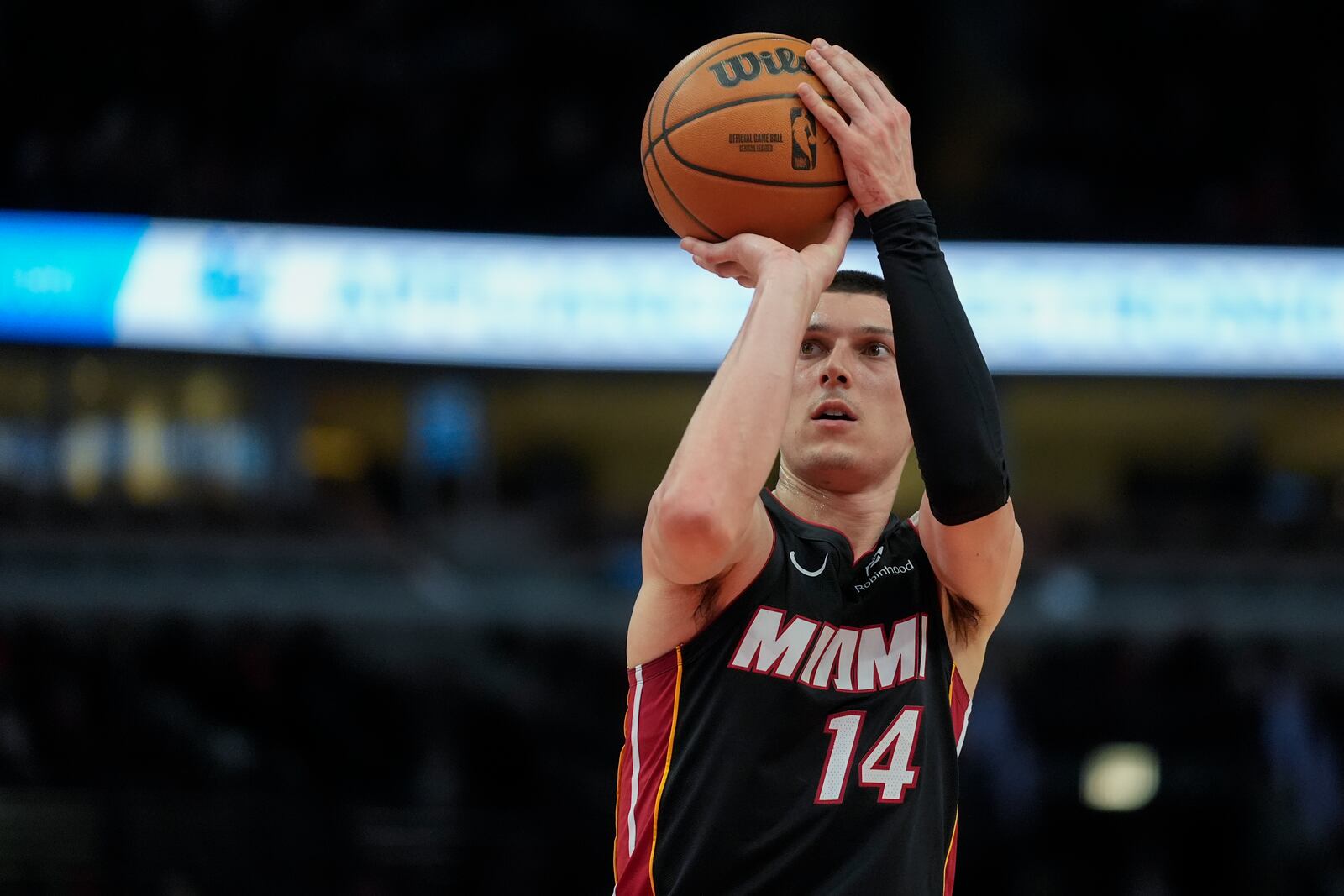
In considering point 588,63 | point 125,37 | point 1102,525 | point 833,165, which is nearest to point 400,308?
point 125,37

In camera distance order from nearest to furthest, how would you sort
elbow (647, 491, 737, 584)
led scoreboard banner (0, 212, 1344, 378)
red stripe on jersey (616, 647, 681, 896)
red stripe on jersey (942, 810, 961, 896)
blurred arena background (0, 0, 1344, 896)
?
elbow (647, 491, 737, 584)
red stripe on jersey (616, 647, 681, 896)
red stripe on jersey (942, 810, 961, 896)
blurred arena background (0, 0, 1344, 896)
led scoreboard banner (0, 212, 1344, 378)

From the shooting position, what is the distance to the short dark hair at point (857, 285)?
2926 mm

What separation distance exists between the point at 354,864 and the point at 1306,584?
29.3 feet

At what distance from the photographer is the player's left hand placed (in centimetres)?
270

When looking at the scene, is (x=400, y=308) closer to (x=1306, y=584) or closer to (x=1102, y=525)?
(x=1102, y=525)

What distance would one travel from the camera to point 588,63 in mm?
15188

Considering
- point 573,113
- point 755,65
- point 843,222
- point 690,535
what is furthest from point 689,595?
point 573,113

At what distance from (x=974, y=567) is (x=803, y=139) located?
83 cm

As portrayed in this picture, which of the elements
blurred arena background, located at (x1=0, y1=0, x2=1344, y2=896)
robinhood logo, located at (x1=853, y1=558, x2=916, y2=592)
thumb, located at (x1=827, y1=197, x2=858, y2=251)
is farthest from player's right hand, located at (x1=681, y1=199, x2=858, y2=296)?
blurred arena background, located at (x1=0, y1=0, x2=1344, y2=896)

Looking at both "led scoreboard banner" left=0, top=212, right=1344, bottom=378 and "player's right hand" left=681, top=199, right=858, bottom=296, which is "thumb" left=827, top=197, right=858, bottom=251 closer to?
"player's right hand" left=681, top=199, right=858, bottom=296

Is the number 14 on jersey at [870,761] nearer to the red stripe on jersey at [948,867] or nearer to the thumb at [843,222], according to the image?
the red stripe on jersey at [948,867]

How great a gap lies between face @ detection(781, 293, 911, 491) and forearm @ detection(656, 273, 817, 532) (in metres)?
0.30

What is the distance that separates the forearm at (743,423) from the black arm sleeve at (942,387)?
0.19m

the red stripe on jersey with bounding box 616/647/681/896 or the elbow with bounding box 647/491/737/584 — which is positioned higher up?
the elbow with bounding box 647/491/737/584
